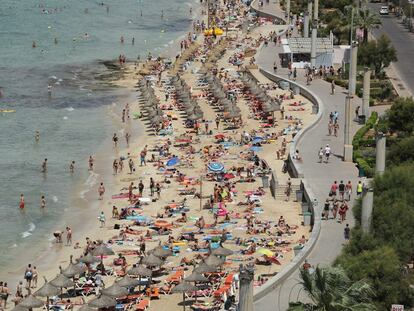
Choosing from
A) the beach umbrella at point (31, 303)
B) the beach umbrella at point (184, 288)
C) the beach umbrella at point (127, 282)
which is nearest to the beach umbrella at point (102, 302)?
the beach umbrella at point (127, 282)

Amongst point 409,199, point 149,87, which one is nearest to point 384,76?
point 149,87

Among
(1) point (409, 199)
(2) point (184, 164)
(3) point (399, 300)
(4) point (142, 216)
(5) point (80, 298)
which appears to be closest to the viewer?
(3) point (399, 300)

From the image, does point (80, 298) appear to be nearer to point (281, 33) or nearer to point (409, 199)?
point (409, 199)

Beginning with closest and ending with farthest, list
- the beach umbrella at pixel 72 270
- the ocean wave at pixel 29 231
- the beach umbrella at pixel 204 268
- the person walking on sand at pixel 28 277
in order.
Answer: the beach umbrella at pixel 204 268 < the beach umbrella at pixel 72 270 < the person walking on sand at pixel 28 277 < the ocean wave at pixel 29 231

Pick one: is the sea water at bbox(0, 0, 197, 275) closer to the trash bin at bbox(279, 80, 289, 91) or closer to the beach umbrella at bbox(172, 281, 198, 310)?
the beach umbrella at bbox(172, 281, 198, 310)

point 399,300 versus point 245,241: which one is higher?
point 399,300

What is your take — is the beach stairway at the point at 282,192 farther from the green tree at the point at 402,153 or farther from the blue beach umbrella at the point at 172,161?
the blue beach umbrella at the point at 172,161
